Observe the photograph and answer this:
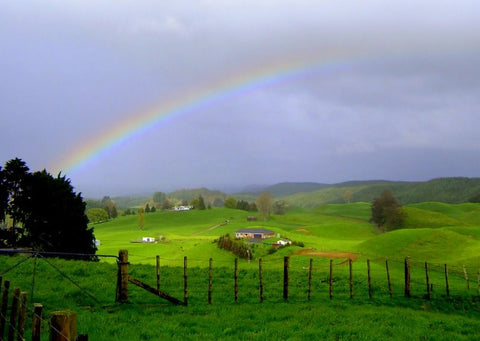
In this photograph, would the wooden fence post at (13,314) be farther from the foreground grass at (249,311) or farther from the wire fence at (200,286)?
the wire fence at (200,286)

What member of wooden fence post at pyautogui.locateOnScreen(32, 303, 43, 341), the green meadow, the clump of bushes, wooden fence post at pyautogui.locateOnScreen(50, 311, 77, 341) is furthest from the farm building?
wooden fence post at pyautogui.locateOnScreen(50, 311, 77, 341)

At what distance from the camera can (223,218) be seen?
189 metres

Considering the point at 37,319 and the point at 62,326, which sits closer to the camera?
the point at 62,326

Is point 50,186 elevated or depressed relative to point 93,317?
elevated

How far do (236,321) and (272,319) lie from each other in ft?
5.66

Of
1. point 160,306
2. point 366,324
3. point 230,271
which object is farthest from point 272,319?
point 230,271

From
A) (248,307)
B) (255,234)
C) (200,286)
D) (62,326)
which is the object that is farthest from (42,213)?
(255,234)

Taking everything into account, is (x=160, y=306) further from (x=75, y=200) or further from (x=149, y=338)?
(x=75, y=200)

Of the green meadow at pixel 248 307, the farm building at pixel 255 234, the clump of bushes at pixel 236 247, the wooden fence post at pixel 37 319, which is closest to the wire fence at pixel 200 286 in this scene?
the green meadow at pixel 248 307

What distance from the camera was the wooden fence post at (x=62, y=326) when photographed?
18.7ft

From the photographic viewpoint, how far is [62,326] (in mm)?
5754

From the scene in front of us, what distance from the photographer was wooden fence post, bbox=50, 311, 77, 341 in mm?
5711

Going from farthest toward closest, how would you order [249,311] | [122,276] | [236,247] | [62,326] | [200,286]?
[236,247]
[200,286]
[122,276]
[249,311]
[62,326]

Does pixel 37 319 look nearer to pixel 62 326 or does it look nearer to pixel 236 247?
pixel 62 326
